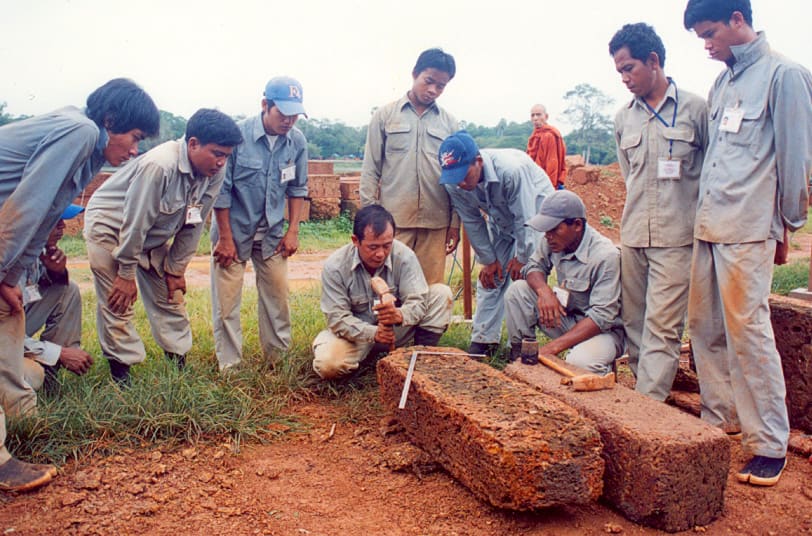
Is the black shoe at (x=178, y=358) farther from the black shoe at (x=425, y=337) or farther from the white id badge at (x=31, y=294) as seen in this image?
the black shoe at (x=425, y=337)

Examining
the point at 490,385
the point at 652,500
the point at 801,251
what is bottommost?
the point at 801,251

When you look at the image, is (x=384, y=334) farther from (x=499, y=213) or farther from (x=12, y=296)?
(x=12, y=296)

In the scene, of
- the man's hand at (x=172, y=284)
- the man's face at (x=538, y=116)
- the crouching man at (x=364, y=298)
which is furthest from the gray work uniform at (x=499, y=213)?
the man's face at (x=538, y=116)

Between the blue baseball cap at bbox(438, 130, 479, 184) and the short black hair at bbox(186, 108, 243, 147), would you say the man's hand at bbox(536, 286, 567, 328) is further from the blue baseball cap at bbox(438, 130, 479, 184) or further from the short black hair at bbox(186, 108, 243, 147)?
the short black hair at bbox(186, 108, 243, 147)

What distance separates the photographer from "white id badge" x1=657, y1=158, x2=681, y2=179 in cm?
367

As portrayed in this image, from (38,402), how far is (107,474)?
782mm

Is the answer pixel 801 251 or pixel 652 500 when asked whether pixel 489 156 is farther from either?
pixel 801 251

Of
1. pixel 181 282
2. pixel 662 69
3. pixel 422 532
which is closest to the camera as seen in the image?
pixel 422 532

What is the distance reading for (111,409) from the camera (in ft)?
11.9

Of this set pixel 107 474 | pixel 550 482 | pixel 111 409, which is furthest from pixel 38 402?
pixel 550 482

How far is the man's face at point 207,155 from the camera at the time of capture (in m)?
3.85

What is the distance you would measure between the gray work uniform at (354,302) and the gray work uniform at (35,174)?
1.56 meters

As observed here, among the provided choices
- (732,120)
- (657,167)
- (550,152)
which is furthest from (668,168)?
(550,152)

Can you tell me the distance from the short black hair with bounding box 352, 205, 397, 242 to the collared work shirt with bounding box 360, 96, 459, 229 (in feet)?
2.36
